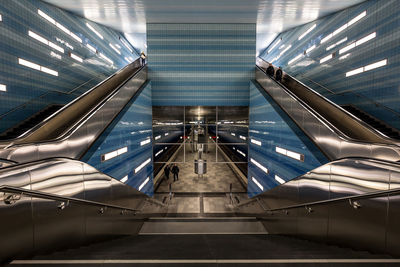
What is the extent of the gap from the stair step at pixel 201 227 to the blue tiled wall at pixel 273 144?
2.41 metres

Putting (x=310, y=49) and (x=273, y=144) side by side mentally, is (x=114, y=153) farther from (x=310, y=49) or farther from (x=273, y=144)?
(x=310, y=49)

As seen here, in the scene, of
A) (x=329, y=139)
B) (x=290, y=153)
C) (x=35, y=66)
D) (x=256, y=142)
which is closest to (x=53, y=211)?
(x=329, y=139)

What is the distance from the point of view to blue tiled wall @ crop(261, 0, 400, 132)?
5.92 meters

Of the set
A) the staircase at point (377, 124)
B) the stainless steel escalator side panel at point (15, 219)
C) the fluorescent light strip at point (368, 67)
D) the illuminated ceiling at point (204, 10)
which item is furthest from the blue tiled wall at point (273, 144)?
the stainless steel escalator side panel at point (15, 219)

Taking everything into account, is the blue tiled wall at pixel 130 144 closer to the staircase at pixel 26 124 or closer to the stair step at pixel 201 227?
the staircase at pixel 26 124

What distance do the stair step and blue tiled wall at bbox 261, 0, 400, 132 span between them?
627 centimetres

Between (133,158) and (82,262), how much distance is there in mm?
6821

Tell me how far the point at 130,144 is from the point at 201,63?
235 inches

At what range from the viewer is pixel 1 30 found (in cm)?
580

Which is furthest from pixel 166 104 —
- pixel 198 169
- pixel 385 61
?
pixel 385 61

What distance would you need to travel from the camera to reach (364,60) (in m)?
6.86

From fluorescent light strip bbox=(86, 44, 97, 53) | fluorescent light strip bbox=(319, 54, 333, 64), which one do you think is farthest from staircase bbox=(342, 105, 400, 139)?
fluorescent light strip bbox=(86, 44, 97, 53)

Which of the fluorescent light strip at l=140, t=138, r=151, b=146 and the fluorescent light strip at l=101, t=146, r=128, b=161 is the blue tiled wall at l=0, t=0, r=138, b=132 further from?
the fluorescent light strip at l=140, t=138, r=151, b=146

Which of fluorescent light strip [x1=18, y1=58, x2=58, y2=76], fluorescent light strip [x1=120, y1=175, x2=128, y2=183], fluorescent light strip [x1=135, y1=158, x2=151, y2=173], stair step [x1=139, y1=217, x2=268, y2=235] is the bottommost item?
stair step [x1=139, y1=217, x2=268, y2=235]
